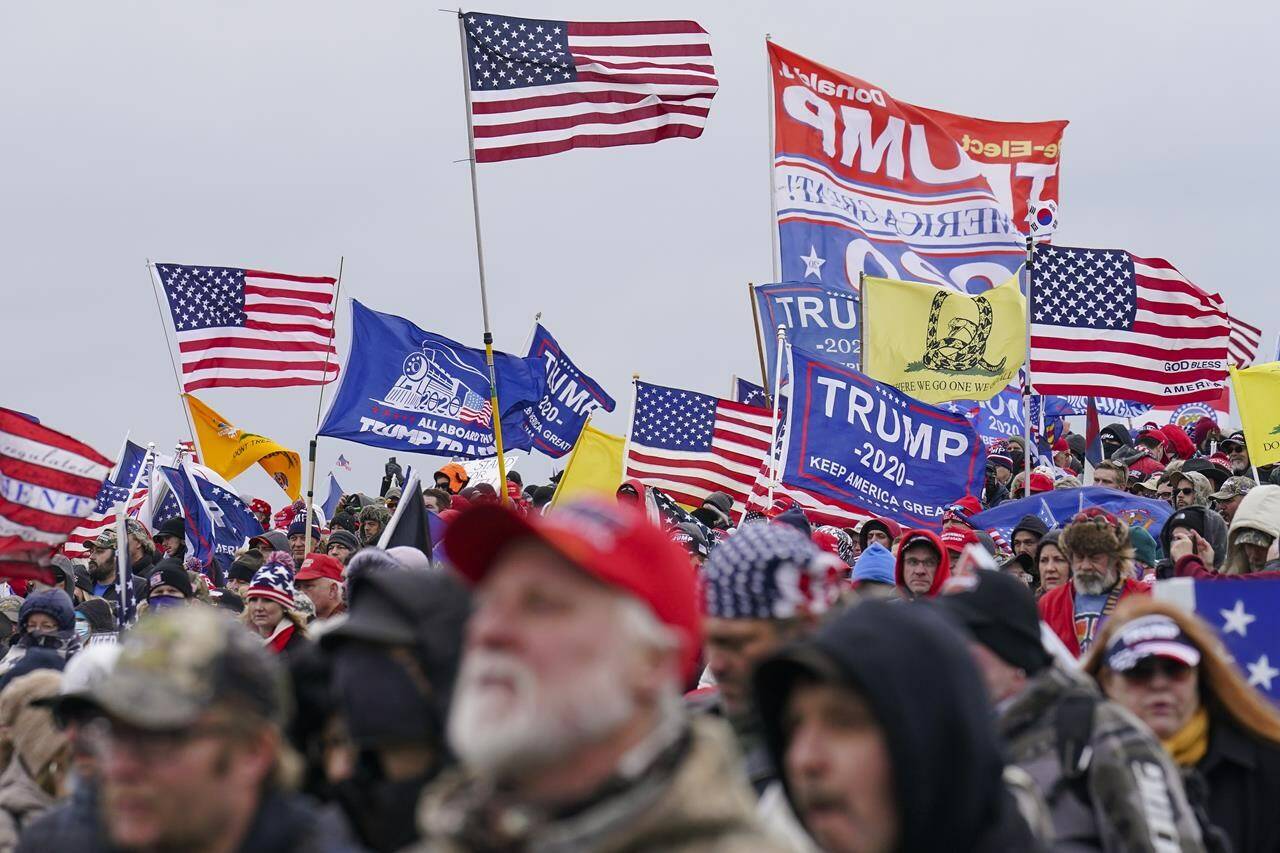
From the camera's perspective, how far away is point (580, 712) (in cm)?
257

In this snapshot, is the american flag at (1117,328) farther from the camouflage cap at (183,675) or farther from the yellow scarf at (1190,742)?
the camouflage cap at (183,675)

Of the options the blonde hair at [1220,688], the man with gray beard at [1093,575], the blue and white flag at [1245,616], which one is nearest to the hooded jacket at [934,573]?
the man with gray beard at [1093,575]

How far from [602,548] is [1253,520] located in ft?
24.2

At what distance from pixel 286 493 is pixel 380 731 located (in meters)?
20.3

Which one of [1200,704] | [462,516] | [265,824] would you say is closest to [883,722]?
[462,516]

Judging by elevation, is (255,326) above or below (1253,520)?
above

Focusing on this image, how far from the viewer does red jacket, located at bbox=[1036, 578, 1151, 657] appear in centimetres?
891

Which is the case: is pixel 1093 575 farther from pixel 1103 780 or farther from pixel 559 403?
pixel 559 403

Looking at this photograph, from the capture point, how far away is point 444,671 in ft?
13.4

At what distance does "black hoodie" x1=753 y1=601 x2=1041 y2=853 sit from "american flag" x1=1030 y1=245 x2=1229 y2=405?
12.3 metres

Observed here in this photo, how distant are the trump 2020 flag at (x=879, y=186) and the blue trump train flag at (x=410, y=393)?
12.4 ft

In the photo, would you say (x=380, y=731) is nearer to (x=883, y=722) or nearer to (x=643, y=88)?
(x=883, y=722)

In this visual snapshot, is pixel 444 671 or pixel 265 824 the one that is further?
pixel 444 671

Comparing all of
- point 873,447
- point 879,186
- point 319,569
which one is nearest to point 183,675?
point 319,569
